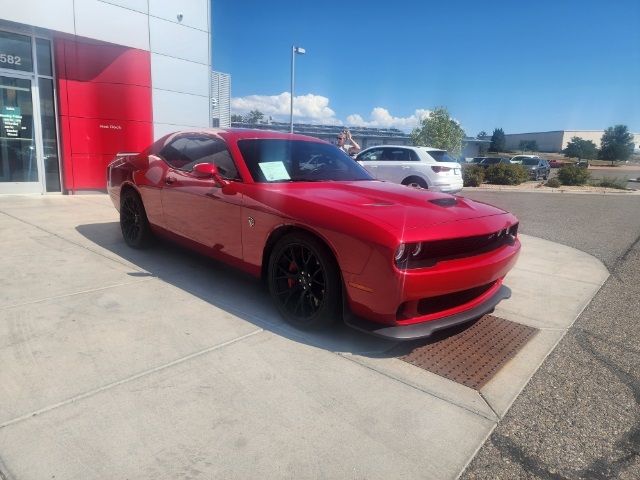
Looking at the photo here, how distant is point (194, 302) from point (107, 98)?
7.86m

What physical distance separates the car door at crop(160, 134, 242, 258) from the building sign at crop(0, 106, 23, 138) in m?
6.27

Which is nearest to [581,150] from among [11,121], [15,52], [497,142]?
[497,142]

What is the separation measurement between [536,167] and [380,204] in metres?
31.0

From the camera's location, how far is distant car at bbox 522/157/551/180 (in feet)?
97.3

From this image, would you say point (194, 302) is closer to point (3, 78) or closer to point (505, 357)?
point (505, 357)

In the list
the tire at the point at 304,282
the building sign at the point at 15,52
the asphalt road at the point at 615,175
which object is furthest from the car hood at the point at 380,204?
the asphalt road at the point at 615,175

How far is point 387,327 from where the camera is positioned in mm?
2818

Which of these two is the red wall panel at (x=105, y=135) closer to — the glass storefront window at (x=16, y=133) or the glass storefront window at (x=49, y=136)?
the glass storefront window at (x=49, y=136)

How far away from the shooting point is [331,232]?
2.92 meters

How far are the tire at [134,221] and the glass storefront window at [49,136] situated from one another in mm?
5376

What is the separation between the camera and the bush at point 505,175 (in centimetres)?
2236

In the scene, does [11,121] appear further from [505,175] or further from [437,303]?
[505,175]

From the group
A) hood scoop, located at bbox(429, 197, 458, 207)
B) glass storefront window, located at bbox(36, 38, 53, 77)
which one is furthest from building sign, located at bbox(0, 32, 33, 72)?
hood scoop, located at bbox(429, 197, 458, 207)

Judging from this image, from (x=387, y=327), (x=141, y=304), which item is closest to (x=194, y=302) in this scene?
(x=141, y=304)
